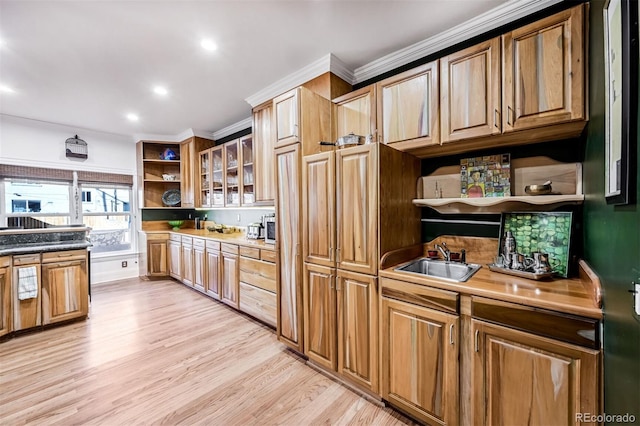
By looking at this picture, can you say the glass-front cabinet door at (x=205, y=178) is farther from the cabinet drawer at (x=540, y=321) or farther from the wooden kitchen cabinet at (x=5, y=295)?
the cabinet drawer at (x=540, y=321)

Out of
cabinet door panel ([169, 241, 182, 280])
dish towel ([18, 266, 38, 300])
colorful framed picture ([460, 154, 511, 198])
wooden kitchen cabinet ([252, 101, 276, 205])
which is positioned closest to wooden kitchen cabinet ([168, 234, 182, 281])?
cabinet door panel ([169, 241, 182, 280])

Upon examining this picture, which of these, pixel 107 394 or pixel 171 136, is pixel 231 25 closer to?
pixel 107 394

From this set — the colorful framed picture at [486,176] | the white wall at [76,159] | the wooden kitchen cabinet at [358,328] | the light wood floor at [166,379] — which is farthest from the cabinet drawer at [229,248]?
the white wall at [76,159]

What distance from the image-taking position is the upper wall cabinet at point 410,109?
1967 millimetres

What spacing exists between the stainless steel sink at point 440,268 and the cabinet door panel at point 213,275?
2.76 m

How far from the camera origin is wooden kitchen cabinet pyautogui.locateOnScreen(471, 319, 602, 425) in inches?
45.6

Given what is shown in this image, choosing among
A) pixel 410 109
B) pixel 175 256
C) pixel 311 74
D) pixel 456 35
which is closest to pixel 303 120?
pixel 311 74

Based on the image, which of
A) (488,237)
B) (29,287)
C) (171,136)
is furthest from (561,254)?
(171,136)

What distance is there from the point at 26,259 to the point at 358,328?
3.68 metres

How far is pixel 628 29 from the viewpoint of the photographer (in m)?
0.80

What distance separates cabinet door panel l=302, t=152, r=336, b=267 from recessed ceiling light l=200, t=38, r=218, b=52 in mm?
1329

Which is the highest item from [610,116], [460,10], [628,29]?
[460,10]

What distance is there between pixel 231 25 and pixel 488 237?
8.79 ft

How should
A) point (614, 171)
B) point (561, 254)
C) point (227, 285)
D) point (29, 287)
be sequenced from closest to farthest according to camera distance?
point (614, 171)
point (561, 254)
point (29, 287)
point (227, 285)
